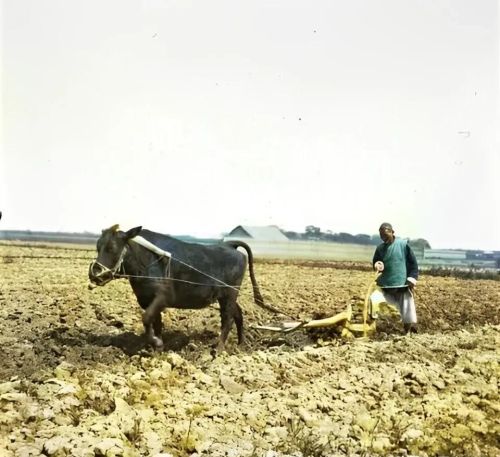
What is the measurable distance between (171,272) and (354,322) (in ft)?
5.22

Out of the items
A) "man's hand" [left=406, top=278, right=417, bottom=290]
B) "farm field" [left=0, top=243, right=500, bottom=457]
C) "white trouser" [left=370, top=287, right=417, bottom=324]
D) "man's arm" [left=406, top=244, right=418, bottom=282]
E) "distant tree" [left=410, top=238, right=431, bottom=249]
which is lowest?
"farm field" [left=0, top=243, right=500, bottom=457]

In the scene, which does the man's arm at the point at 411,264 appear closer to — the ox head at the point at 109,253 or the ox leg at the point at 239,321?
the ox leg at the point at 239,321

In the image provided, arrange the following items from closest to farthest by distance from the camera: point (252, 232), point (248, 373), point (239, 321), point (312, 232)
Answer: point (248, 373)
point (239, 321)
point (252, 232)
point (312, 232)

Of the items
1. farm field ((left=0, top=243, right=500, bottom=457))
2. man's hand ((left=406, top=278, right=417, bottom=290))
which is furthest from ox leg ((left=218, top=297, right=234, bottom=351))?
man's hand ((left=406, top=278, right=417, bottom=290))

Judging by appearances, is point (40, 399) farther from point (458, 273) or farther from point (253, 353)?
point (458, 273)

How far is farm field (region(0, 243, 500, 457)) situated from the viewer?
3672 millimetres

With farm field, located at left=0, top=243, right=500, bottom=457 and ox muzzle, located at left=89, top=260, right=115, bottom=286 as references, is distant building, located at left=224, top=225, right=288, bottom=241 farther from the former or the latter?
ox muzzle, located at left=89, top=260, right=115, bottom=286

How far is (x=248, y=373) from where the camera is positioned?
4336 millimetres

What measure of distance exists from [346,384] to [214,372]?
0.85 m

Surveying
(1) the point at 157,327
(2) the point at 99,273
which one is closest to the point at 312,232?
(1) the point at 157,327

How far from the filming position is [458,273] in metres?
5.81

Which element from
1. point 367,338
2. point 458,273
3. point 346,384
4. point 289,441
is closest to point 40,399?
point 289,441

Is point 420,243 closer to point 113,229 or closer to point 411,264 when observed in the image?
point 411,264

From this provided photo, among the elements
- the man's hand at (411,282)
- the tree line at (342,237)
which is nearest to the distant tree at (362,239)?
the tree line at (342,237)
